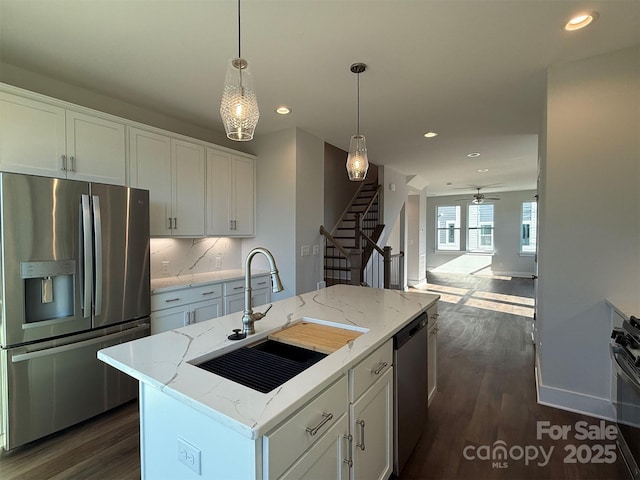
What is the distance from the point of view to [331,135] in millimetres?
4129

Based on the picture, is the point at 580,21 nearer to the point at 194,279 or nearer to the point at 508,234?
the point at 194,279

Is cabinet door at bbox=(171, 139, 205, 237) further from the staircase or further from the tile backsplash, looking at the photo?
the staircase

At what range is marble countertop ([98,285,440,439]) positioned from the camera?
2.99 feet

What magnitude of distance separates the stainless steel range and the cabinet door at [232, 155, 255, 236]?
11.7 ft

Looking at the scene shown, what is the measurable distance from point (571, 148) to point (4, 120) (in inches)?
163

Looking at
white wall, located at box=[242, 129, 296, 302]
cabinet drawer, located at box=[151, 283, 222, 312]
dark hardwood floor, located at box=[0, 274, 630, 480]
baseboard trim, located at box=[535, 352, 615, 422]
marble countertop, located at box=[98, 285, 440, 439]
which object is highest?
white wall, located at box=[242, 129, 296, 302]

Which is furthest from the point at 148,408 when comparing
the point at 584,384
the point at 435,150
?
the point at 435,150

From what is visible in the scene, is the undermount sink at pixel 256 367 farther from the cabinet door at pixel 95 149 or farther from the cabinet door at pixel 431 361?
the cabinet door at pixel 95 149

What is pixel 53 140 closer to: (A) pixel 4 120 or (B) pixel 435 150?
(A) pixel 4 120

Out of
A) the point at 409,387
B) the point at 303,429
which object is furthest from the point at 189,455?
the point at 409,387

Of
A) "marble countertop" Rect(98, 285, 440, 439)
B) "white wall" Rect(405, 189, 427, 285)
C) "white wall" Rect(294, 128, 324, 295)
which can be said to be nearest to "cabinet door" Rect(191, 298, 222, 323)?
"white wall" Rect(294, 128, 324, 295)

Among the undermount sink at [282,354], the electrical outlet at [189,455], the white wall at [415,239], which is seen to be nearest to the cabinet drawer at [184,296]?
the undermount sink at [282,354]

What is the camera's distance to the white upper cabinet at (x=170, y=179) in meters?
2.90

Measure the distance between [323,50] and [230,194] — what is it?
2112mm
